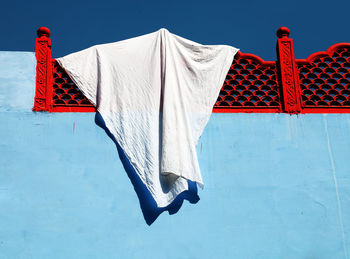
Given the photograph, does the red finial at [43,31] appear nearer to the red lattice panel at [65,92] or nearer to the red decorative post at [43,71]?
the red decorative post at [43,71]

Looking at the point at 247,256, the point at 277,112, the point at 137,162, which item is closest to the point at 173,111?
the point at 137,162

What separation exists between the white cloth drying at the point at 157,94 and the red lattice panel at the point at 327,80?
768mm

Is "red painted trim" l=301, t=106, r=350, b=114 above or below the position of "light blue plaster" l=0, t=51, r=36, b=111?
below

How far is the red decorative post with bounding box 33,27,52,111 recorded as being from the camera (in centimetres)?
499

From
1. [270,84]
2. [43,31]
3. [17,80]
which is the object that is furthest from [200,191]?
[43,31]

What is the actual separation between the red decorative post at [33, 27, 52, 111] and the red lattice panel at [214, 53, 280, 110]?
156cm

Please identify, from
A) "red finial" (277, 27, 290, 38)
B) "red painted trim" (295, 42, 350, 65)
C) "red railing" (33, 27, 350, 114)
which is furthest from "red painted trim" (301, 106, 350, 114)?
"red finial" (277, 27, 290, 38)

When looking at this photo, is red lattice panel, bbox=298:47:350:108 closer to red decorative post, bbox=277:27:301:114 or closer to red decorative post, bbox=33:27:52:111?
red decorative post, bbox=277:27:301:114

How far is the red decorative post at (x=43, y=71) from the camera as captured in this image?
4992mm

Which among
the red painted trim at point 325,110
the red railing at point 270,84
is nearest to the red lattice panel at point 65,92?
the red railing at point 270,84

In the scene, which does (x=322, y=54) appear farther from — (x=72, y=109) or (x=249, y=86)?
(x=72, y=109)

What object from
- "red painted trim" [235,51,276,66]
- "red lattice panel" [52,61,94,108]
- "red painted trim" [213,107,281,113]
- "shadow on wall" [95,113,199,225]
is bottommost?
"shadow on wall" [95,113,199,225]

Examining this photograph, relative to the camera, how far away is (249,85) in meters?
5.27

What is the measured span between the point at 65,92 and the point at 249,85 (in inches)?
68.8
